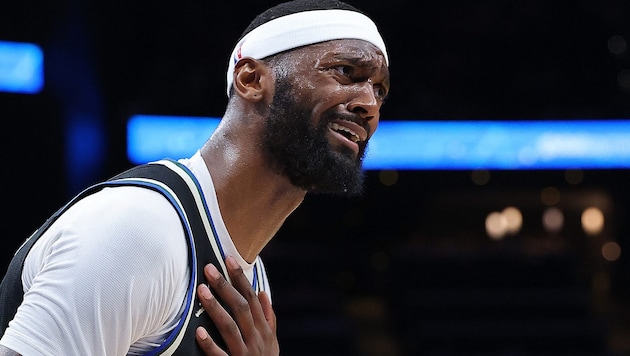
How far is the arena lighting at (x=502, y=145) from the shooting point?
706 cm

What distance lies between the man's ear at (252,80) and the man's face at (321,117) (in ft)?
0.10

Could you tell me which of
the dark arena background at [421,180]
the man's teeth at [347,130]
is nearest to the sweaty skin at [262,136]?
the man's teeth at [347,130]

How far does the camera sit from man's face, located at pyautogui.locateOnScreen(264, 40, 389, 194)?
203 cm

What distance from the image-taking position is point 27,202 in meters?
5.77

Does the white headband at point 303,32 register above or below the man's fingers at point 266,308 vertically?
above

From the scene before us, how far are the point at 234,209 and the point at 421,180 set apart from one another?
658 centimetres

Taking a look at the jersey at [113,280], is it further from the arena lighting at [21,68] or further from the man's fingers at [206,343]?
the arena lighting at [21,68]

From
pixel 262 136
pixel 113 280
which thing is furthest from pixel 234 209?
pixel 113 280

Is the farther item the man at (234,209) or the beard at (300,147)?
the beard at (300,147)

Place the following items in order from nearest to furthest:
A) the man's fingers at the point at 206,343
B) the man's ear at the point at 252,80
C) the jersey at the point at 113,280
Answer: the jersey at the point at 113,280 < the man's fingers at the point at 206,343 < the man's ear at the point at 252,80

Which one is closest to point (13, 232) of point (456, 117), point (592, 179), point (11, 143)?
point (11, 143)

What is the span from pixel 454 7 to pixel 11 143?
3.50 meters

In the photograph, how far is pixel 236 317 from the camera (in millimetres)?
1915

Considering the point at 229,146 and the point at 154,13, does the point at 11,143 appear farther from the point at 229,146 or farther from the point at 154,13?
the point at 229,146
